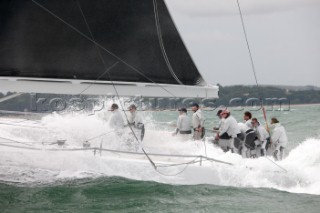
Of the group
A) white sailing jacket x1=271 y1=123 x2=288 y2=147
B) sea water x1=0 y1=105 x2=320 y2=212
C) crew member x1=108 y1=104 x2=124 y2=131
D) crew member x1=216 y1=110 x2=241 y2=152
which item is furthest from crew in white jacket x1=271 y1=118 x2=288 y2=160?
crew member x1=108 y1=104 x2=124 y2=131

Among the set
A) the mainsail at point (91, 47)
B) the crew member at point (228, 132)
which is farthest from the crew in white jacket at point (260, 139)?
the mainsail at point (91, 47)

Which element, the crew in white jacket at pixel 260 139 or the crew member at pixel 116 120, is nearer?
the crew member at pixel 116 120

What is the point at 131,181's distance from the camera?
432 inches

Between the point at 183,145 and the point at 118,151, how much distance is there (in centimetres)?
173

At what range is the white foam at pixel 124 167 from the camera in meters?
10.9

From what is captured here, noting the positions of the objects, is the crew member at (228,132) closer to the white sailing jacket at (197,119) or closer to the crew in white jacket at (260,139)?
the crew in white jacket at (260,139)

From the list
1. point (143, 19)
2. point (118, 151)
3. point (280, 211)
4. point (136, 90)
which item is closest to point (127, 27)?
point (143, 19)

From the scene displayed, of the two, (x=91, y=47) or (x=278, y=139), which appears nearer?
(x=91, y=47)

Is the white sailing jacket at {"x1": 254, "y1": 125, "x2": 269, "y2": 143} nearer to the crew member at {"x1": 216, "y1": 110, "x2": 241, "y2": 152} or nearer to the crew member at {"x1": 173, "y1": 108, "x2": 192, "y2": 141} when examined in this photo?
the crew member at {"x1": 216, "y1": 110, "x2": 241, "y2": 152}

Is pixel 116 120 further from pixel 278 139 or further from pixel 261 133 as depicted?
pixel 278 139

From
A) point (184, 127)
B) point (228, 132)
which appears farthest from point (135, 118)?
point (228, 132)

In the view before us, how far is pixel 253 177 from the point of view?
10984 millimetres

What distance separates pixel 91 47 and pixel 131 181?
2.44 metres

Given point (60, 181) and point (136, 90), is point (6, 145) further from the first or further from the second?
point (136, 90)
